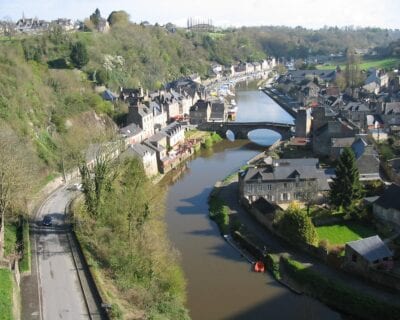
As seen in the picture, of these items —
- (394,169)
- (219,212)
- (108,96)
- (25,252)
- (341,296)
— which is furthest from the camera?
(108,96)

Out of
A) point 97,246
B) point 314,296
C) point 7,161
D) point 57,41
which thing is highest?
point 57,41

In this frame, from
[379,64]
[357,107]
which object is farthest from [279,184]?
[379,64]

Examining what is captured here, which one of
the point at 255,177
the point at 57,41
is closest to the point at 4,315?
the point at 255,177

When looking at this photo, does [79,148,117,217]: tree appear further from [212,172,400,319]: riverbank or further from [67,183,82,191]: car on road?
[212,172,400,319]: riverbank

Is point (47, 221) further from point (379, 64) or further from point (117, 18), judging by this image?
point (379, 64)

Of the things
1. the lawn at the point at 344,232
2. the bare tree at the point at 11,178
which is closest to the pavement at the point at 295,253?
the lawn at the point at 344,232

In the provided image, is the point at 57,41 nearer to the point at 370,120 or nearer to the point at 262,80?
the point at 370,120

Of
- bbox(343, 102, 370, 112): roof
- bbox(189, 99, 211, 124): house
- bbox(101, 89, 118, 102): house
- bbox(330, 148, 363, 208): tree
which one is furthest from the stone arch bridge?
bbox(330, 148, 363, 208): tree
